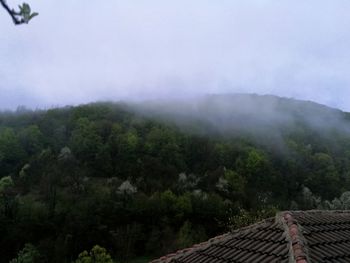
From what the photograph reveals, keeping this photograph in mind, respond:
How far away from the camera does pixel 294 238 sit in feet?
19.8

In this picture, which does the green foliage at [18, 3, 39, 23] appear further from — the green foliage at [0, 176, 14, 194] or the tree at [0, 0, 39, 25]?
the green foliage at [0, 176, 14, 194]

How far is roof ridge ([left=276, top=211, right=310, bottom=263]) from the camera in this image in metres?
5.48

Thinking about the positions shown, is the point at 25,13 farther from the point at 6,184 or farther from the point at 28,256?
A: the point at 6,184

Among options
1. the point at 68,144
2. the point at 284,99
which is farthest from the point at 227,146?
the point at 284,99

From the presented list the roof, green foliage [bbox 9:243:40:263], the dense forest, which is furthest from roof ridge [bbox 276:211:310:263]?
green foliage [bbox 9:243:40:263]

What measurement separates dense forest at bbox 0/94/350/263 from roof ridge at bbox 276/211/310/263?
87.7 ft

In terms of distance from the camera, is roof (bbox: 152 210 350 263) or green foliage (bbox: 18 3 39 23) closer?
green foliage (bbox: 18 3 39 23)

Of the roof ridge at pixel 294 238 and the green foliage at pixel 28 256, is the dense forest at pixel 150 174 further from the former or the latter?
the roof ridge at pixel 294 238

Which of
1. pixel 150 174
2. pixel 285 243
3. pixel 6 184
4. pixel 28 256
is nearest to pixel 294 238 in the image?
pixel 285 243

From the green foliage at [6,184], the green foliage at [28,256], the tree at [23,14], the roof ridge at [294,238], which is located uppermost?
the tree at [23,14]

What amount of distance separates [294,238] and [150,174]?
74449mm

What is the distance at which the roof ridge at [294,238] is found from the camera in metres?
5.48

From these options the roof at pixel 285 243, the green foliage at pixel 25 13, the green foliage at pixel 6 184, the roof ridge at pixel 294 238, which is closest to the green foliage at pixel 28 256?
the green foliage at pixel 6 184

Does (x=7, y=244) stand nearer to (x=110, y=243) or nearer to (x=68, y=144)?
(x=110, y=243)
